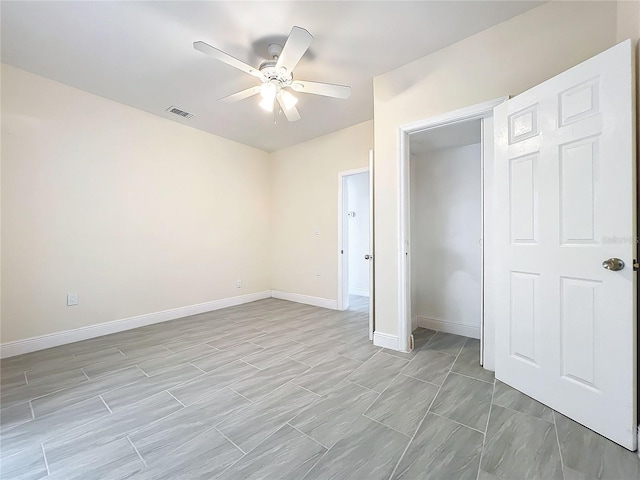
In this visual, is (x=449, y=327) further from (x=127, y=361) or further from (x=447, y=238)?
(x=127, y=361)

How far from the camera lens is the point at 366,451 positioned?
130cm

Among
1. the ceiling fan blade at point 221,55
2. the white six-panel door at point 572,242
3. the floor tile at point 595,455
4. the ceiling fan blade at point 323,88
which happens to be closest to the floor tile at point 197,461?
the floor tile at point 595,455

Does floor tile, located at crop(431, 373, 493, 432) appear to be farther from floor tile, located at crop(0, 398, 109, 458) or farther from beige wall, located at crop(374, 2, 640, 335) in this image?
floor tile, located at crop(0, 398, 109, 458)

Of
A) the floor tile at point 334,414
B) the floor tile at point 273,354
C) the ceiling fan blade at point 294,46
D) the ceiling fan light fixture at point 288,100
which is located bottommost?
the floor tile at point 273,354

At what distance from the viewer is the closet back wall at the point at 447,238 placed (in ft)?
9.47

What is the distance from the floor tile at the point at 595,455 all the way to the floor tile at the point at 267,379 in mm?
1606

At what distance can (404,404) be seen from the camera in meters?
1.67

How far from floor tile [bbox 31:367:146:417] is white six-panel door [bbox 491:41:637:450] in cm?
286

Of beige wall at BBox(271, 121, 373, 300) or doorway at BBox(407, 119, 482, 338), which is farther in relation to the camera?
beige wall at BBox(271, 121, 373, 300)

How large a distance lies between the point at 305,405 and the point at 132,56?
322 cm

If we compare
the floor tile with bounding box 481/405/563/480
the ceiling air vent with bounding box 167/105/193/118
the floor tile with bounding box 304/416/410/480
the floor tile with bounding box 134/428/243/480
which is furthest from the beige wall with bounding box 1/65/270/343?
the floor tile with bounding box 481/405/563/480

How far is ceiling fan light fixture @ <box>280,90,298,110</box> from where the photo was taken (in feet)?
7.72

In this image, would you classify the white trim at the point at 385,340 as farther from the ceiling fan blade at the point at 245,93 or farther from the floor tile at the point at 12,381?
the floor tile at the point at 12,381

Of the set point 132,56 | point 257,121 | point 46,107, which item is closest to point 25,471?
point 132,56
